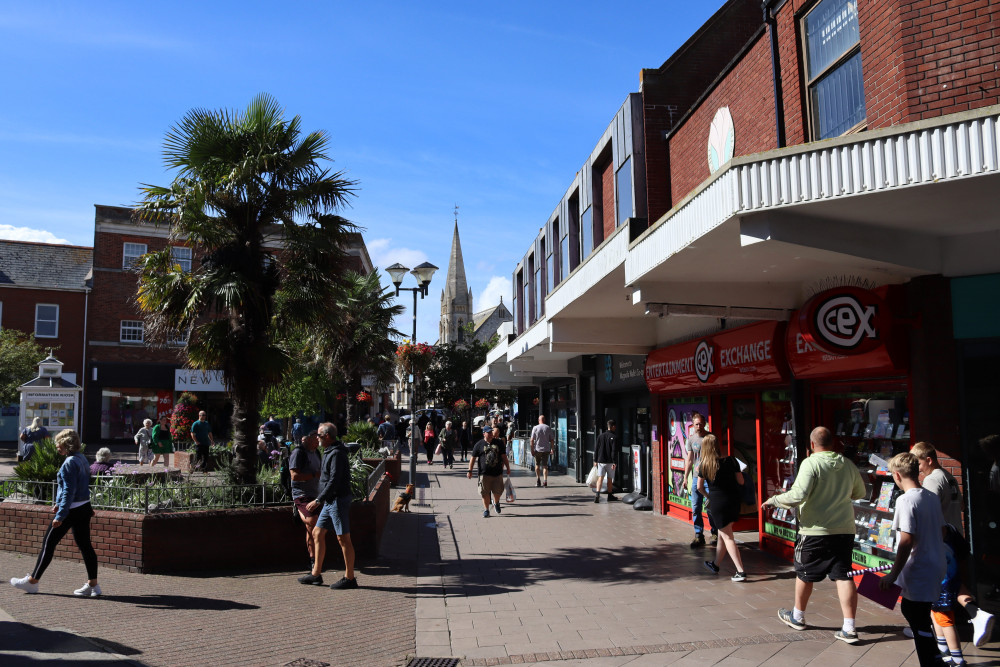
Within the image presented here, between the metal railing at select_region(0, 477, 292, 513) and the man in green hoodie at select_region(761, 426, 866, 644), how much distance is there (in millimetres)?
5744

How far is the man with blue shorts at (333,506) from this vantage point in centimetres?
758

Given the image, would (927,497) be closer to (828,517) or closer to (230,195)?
(828,517)

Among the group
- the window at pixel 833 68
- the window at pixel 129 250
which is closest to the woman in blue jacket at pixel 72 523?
the window at pixel 833 68

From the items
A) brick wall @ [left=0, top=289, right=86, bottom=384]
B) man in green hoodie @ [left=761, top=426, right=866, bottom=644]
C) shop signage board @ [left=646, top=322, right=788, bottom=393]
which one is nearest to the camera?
man in green hoodie @ [left=761, top=426, right=866, bottom=644]

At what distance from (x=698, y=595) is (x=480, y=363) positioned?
40974mm

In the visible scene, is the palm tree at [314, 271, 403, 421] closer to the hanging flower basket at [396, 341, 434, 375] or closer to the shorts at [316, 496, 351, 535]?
the hanging flower basket at [396, 341, 434, 375]

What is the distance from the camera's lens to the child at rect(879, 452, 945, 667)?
4.74 meters

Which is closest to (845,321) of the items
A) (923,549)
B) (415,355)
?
(923,549)

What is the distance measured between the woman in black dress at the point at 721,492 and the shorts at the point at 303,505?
4208 millimetres

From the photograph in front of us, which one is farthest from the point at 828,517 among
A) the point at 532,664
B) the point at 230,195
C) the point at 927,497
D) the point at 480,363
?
the point at 480,363

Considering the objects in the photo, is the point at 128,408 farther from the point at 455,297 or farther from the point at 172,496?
the point at 455,297

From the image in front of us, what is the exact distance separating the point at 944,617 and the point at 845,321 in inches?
108

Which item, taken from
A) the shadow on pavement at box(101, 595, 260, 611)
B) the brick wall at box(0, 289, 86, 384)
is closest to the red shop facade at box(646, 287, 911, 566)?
the shadow on pavement at box(101, 595, 260, 611)

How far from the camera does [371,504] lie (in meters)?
9.01
